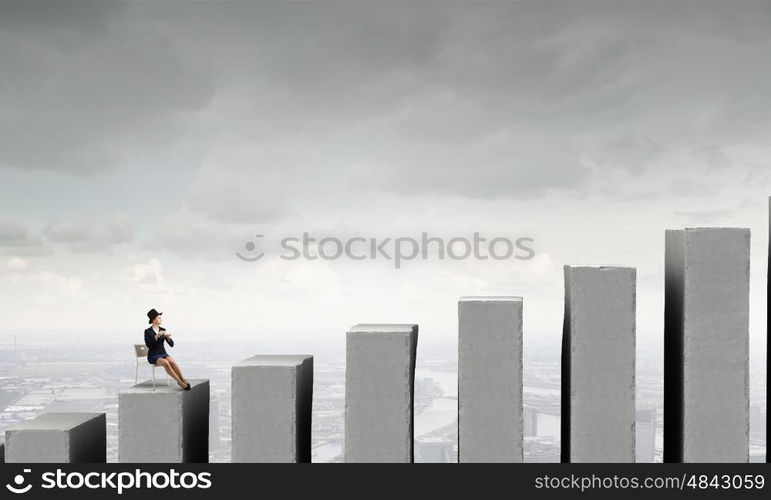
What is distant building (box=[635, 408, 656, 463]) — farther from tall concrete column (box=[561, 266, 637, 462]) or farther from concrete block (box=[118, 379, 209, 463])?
concrete block (box=[118, 379, 209, 463])

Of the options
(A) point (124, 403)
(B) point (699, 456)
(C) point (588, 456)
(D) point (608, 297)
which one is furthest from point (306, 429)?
(B) point (699, 456)

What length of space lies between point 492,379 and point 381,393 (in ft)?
2.95

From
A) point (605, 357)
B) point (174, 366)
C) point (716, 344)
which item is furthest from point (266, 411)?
point (716, 344)

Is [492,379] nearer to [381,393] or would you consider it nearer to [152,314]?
[381,393]

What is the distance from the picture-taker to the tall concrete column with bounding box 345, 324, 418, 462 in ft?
20.5

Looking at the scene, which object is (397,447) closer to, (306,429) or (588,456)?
(306,429)

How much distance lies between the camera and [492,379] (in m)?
6.19

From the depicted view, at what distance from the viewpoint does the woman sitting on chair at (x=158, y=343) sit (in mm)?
6363

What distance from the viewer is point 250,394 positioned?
630 cm

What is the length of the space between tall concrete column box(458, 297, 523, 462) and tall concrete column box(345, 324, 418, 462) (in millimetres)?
488

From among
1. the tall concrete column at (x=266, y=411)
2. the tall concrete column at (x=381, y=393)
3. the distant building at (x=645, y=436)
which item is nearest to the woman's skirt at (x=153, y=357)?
the tall concrete column at (x=266, y=411)

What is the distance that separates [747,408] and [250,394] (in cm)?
400

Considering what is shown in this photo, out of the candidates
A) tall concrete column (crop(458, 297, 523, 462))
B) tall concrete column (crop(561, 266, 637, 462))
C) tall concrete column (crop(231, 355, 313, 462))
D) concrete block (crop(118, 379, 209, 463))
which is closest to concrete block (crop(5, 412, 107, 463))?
concrete block (crop(118, 379, 209, 463))

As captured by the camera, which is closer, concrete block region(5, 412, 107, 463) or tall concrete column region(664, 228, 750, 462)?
tall concrete column region(664, 228, 750, 462)
